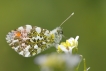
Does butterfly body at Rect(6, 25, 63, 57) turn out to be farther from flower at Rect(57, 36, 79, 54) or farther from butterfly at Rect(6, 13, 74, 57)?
flower at Rect(57, 36, 79, 54)

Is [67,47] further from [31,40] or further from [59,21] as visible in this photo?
[59,21]

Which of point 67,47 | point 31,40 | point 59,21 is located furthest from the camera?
point 59,21

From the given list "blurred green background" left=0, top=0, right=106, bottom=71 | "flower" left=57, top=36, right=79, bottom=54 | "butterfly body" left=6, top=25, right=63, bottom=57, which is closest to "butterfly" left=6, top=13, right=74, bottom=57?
"butterfly body" left=6, top=25, right=63, bottom=57

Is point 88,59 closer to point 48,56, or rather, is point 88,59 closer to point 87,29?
point 87,29

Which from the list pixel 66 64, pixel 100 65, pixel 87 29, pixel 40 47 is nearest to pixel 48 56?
pixel 66 64

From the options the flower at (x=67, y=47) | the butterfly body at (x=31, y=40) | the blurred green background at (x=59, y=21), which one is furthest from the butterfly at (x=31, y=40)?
the blurred green background at (x=59, y=21)

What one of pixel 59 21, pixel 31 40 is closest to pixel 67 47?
pixel 31 40
